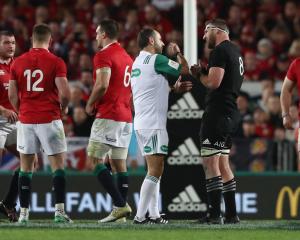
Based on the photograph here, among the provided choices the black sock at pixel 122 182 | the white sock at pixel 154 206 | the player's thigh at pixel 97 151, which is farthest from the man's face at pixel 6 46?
the white sock at pixel 154 206

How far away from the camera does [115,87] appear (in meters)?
12.4

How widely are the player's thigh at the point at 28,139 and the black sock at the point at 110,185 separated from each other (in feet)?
2.41

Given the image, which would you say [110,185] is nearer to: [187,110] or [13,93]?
[13,93]

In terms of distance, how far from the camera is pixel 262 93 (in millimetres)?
17797

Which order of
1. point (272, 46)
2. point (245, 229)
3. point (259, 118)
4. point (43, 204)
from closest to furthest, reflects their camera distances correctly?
1. point (245, 229)
2. point (43, 204)
3. point (259, 118)
4. point (272, 46)

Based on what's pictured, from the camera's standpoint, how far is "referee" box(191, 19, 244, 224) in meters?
11.7

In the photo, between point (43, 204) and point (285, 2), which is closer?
point (43, 204)

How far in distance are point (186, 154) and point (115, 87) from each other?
1618mm

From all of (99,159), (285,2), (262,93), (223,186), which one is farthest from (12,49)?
(285,2)

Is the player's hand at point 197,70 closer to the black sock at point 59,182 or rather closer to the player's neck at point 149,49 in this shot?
the player's neck at point 149,49

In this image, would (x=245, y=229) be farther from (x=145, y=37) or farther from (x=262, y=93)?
(x=262, y=93)

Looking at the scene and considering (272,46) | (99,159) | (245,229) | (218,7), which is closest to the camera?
(245,229)

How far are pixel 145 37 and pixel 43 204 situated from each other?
4.06 metres

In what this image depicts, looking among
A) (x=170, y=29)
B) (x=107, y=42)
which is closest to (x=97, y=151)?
(x=107, y=42)
